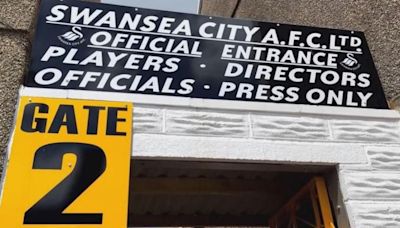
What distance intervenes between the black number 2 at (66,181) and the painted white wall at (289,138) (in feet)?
0.88

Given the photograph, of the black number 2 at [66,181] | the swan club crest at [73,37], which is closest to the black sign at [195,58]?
the swan club crest at [73,37]

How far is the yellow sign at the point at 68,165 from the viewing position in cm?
237

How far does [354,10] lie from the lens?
→ 12.6 ft

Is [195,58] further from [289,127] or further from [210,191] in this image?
[210,191]

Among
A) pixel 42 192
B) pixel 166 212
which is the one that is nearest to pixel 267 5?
pixel 166 212

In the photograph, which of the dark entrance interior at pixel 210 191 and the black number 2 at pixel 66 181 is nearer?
the black number 2 at pixel 66 181

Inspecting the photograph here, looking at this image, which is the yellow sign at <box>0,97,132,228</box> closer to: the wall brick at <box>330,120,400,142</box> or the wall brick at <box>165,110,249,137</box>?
the wall brick at <box>165,110,249,137</box>

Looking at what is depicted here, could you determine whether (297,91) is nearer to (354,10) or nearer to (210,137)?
(210,137)

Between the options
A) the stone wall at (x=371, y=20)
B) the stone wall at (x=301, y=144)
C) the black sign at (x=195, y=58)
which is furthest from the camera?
the stone wall at (x=371, y=20)

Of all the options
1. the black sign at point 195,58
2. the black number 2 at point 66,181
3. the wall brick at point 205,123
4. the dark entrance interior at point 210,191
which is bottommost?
the black number 2 at point 66,181

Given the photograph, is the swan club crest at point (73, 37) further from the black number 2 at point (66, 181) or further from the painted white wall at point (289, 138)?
the black number 2 at point (66, 181)

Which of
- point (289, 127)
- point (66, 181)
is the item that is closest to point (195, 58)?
point (289, 127)

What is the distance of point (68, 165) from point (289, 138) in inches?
57.5

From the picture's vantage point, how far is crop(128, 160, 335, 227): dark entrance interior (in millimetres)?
3031
